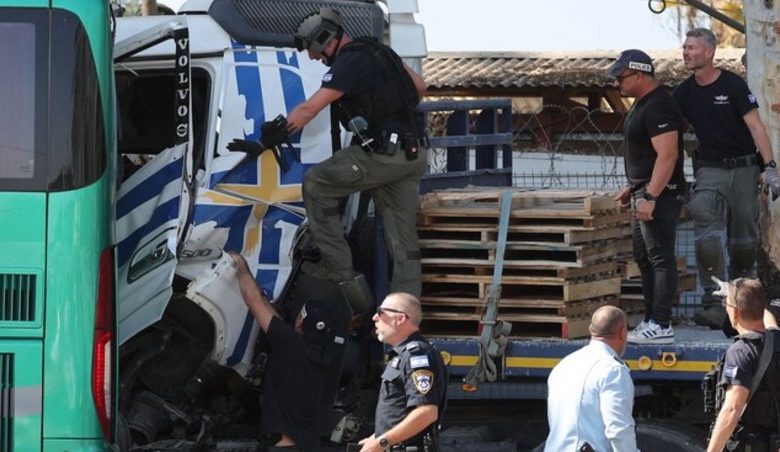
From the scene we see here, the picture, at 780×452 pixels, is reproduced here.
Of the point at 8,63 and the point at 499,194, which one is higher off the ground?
the point at 8,63

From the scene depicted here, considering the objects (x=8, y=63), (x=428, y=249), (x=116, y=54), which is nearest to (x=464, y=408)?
(x=428, y=249)

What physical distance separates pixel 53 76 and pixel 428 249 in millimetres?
2377

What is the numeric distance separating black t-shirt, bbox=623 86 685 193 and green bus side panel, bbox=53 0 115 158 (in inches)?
113

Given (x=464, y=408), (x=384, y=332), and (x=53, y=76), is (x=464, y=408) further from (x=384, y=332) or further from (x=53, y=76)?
(x=53, y=76)

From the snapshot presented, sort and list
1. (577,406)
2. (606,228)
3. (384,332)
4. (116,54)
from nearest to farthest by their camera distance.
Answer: (577,406) → (384,332) → (116,54) → (606,228)

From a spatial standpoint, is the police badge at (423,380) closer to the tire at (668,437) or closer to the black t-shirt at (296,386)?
the black t-shirt at (296,386)

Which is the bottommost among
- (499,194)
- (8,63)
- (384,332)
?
(384,332)

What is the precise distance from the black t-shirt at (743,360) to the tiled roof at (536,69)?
17.6 m

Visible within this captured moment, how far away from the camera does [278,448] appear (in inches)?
303

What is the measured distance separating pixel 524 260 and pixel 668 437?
1.15m

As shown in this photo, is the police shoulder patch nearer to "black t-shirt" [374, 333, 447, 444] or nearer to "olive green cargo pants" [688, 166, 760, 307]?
"black t-shirt" [374, 333, 447, 444]

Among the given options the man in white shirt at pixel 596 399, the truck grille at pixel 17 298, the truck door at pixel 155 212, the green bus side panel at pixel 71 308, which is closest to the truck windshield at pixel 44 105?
the green bus side panel at pixel 71 308

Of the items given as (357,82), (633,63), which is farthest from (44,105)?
(633,63)

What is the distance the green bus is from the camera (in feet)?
21.0
